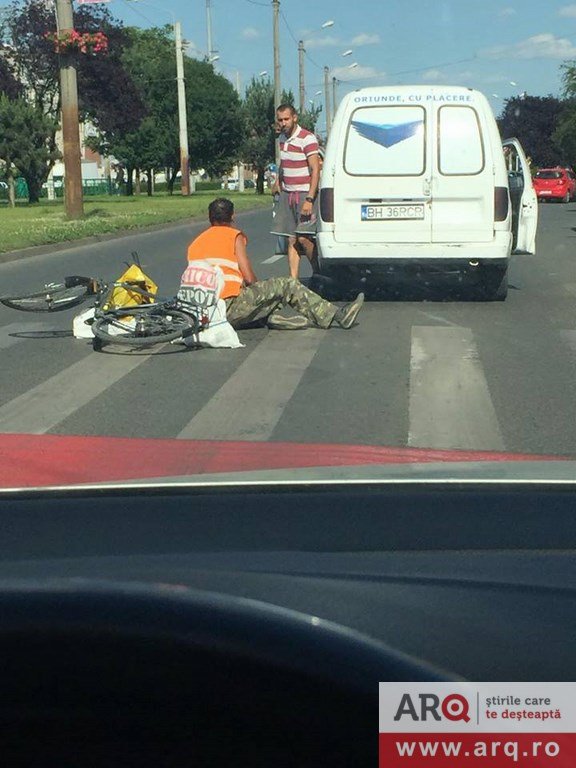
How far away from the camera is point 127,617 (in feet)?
5.28

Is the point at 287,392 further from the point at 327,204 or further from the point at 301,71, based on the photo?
the point at 301,71

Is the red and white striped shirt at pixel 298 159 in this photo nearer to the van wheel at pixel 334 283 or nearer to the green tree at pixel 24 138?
the van wheel at pixel 334 283

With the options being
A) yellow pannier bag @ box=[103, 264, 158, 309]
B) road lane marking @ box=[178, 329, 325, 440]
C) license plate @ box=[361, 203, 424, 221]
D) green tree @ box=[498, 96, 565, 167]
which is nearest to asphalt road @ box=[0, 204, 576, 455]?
road lane marking @ box=[178, 329, 325, 440]

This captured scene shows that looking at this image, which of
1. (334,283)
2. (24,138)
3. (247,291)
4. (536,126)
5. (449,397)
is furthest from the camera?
(536,126)

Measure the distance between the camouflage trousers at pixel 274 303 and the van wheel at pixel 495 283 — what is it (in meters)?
2.64

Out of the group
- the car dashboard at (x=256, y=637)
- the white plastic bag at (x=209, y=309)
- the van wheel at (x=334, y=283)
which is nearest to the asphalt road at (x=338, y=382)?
the white plastic bag at (x=209, y=309)

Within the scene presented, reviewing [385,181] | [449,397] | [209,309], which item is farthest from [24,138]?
[449,397]

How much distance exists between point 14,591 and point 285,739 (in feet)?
1.34

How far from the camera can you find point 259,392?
7.84m

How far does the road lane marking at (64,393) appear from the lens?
274 inches

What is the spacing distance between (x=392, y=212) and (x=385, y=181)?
321 mm

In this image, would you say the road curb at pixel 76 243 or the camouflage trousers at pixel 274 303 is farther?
the road curb at pixel 76 243

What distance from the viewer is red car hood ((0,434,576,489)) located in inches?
89.0

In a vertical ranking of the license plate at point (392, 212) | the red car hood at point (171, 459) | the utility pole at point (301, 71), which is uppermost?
the utility pole at point (301, 71)
